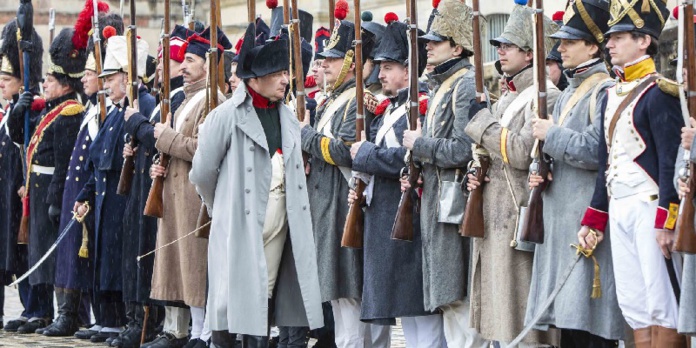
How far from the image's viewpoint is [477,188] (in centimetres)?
812

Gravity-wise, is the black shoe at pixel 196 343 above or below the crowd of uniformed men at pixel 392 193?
below

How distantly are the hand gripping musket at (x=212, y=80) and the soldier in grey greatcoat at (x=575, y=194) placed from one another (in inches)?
84.2

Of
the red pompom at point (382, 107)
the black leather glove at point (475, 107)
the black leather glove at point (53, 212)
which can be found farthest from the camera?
the black leather glove at point (53, 212)

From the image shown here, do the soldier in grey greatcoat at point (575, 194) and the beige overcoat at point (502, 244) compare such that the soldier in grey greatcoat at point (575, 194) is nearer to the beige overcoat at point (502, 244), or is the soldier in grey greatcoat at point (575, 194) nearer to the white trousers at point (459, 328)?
the beige overcoat at point (502, 244)

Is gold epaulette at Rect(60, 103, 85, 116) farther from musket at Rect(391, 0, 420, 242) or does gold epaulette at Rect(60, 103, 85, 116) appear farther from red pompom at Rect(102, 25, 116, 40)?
musket at Rect(391, 0, 420, 242)

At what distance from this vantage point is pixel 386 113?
29.8 feet

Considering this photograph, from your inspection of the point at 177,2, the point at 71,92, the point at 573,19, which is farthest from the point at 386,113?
the point at 177,2

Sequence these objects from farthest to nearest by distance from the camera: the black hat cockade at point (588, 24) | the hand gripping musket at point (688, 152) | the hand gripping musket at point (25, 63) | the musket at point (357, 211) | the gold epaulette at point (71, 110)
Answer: the hand gripping musket at point (25, 63)
the gold epaulette at point (71, 110)
the musket at point (357, 211)
the black hat cockade at point (588, 24)
the hand gripping musket at point (688, 152)

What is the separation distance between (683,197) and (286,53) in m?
2.55

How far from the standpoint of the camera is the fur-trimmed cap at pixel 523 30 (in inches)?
324

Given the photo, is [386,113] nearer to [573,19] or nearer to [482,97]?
[482,97]

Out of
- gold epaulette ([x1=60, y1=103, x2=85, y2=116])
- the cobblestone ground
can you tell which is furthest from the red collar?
gold epaulette ([x1=60, y1=103, x2=85, y2=116])

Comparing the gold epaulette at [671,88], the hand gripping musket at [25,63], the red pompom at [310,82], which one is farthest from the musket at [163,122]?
the gold epaulette at [671,88]

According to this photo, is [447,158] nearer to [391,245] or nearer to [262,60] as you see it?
[391,245]
